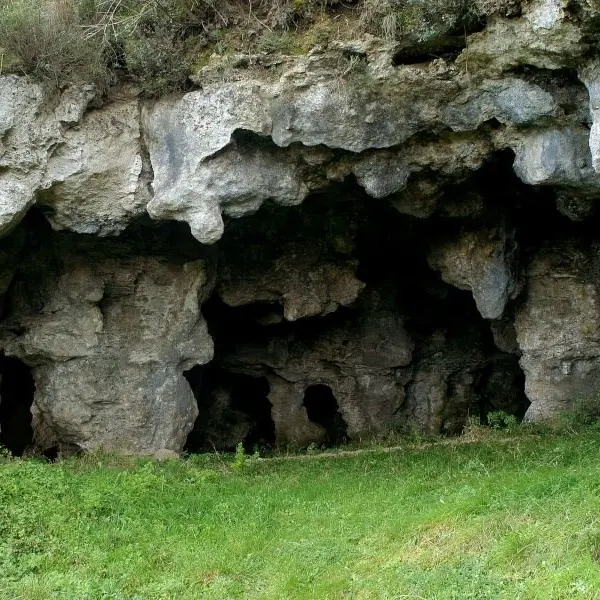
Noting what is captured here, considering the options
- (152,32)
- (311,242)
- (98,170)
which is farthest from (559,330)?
(152,32)

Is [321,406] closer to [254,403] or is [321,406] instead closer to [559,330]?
[254,403]

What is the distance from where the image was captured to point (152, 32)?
1005 cm

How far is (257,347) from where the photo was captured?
15.5m

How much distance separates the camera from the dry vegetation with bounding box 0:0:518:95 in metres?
9.48

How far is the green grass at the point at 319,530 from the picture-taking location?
247 inches

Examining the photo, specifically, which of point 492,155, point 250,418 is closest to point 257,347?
point 250,418

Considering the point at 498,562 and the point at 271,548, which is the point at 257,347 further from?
the point at 498,562

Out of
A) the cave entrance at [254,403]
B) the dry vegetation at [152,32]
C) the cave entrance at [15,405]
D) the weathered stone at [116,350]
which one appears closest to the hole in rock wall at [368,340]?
the cave entrance at [254,403]

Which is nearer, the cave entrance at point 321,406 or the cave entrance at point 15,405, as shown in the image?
the cave entrance at point 15,405

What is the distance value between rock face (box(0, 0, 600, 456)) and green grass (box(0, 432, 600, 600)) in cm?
278

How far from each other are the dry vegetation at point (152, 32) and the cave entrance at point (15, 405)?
5.90 m

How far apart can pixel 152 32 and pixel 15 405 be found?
7.38 meters

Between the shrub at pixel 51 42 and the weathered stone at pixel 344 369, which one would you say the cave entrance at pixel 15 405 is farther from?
the shrub at pixel 51 42

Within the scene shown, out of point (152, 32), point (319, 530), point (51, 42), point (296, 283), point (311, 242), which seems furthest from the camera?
point (296, 283)
